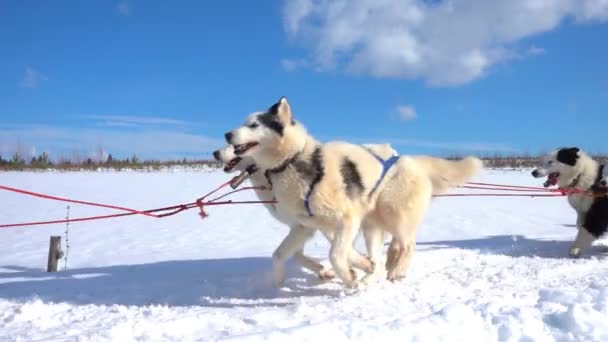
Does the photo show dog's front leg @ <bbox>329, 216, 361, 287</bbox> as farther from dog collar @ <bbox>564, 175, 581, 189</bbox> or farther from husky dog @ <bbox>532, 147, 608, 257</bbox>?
dog collar @ <bbox>564, 175, 581, 189</bbox>

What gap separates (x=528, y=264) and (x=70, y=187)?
55.6ft

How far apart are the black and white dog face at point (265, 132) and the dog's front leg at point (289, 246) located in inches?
33.5

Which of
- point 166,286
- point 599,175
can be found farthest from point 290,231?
point 599,175

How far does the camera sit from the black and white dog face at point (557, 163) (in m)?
6.85

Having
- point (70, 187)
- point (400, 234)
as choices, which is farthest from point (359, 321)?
point (70, 187)

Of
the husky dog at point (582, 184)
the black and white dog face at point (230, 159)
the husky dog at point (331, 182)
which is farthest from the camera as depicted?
the husky dog at point (582, 184)

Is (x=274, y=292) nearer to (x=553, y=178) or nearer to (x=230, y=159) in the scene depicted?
(x=230, y=159)

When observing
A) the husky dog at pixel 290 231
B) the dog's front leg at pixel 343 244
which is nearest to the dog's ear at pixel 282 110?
the husky dog at pixel 290 231

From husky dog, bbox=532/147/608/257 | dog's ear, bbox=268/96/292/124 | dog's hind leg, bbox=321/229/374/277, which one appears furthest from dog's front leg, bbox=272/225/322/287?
husky dog, bbox=532/147/608/257

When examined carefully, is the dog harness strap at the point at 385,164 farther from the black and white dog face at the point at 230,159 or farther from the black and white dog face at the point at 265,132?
the black and white dog face at the point at 230,159

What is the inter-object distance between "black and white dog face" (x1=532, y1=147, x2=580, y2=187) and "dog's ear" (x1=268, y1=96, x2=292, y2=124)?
4319 millimetres

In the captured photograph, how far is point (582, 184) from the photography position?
6699 millimetres

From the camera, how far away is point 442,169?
18.1ft

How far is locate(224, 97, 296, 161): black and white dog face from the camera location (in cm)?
436
